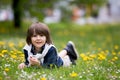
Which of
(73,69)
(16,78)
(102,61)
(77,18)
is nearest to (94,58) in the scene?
(102,61)

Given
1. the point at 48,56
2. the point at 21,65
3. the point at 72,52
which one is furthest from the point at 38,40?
the point at 72,52

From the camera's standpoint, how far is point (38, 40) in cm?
691

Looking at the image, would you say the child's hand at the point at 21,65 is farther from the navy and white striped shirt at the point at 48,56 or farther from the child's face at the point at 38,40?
the child's face at the point at 38,40

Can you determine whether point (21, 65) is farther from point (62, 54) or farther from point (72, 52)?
point (72, 52)

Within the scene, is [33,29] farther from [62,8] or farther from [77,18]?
[77,18]

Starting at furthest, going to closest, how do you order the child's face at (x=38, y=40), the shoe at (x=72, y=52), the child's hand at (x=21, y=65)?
the shoe at (x=72, y=52)
the child's face at (x=38, y=40)
the child's hand at (x=21, y=65)

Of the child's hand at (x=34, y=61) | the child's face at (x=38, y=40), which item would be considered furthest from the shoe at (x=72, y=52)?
the child's hand at (x=34, y=61)

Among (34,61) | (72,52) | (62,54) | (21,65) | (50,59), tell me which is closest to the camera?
(34,61)

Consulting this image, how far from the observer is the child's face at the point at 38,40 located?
690 centimetres

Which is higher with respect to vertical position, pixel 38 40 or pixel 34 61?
pixel 38 40

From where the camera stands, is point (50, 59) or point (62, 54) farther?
point (62, 54)

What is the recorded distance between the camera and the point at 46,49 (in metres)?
6.95

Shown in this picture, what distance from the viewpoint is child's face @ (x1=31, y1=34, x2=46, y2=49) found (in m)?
6.90

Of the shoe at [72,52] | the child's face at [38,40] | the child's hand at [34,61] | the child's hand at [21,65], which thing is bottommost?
the shoe at [72,52]
